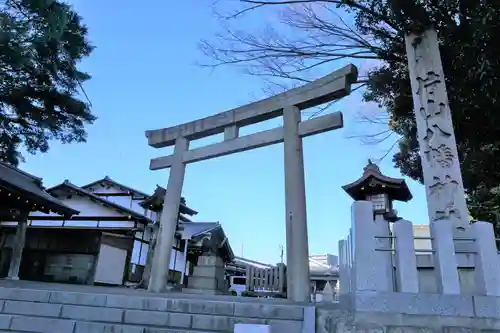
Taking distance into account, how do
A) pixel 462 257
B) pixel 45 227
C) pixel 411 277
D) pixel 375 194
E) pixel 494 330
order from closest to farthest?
pixel 494 330 → pixel 411 277 → pixel 462 257 → pixel 375 194 → pixel 45 227

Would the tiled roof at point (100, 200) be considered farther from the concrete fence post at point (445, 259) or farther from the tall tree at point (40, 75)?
the concrete fence post at point (445, 259)

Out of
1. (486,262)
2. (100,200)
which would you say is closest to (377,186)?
(486,262)

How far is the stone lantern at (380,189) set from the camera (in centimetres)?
647

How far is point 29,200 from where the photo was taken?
11664 millimetres

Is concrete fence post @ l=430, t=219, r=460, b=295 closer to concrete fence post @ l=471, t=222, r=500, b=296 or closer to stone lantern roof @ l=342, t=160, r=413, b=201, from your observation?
concrete fence post @ l=471, t=222, r=500, b=296

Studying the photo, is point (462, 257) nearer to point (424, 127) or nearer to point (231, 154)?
point (424, 127)

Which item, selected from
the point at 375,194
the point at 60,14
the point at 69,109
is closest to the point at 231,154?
the point at 375,194

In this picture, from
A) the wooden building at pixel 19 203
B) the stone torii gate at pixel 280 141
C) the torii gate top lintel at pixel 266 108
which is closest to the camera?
the stone torii gate at pixel 280 141

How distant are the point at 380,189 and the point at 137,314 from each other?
15.9ft

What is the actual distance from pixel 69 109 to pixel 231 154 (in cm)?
812

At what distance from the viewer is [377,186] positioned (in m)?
6.61

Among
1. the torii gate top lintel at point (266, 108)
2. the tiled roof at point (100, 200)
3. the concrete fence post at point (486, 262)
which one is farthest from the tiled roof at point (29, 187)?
the concrete fence post at point (486, 262)

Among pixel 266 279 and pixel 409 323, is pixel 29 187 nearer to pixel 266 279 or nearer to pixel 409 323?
pixel 266 279

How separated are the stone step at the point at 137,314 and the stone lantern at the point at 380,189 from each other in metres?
3.57
